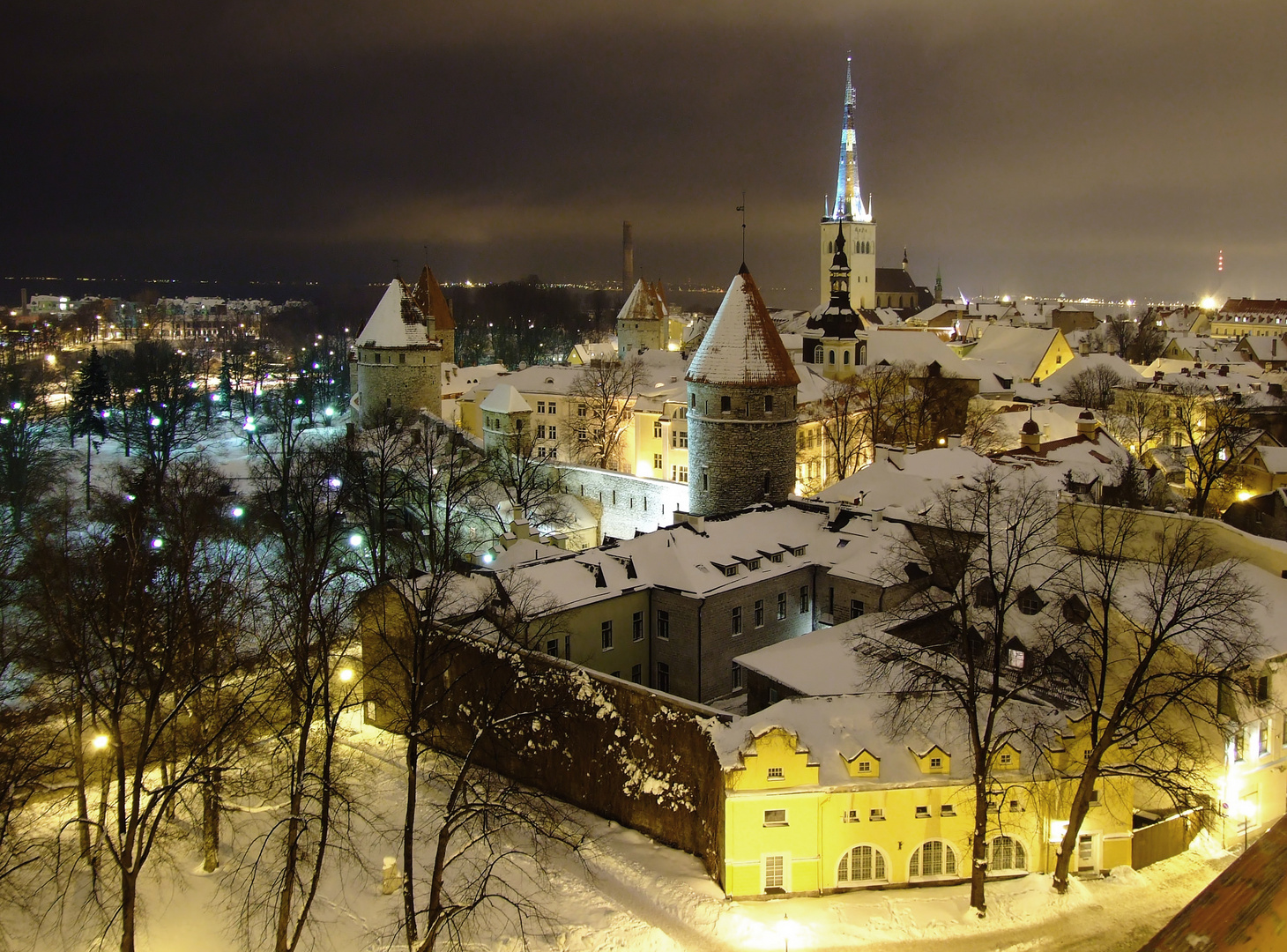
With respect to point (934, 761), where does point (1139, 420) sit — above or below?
above

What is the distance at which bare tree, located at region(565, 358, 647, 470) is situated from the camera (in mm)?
46656

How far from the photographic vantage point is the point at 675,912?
1781 centimetres

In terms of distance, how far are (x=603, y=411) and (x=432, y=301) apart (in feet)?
66.6

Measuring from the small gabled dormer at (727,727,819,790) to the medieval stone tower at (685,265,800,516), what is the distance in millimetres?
14783

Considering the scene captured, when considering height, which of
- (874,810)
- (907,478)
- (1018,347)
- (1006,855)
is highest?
(1018,347)

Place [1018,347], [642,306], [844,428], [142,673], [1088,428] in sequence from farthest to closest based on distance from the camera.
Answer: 1. [642,306]
2. [1018,347]
3. [844,428]
4. [1088,428]
5. [142,673]

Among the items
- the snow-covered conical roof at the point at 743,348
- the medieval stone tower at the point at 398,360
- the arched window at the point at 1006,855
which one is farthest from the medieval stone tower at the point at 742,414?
the medieval stone tower at the point at 398,360

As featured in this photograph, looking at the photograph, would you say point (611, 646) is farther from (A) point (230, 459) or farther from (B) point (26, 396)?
(B) point (26, 396)

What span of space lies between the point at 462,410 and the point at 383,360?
6.66 m

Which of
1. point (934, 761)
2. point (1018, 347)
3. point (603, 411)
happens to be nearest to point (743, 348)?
point (603, 411)

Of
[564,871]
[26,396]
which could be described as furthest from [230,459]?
[564,871]

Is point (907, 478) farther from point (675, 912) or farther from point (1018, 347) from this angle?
point (1018, 347)

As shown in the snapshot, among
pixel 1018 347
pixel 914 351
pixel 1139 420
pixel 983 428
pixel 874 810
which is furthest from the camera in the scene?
pixel 1018 347

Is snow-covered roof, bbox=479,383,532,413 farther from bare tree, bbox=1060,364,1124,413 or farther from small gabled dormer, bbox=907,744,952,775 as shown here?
small gabled dormer, bbox=907,744,952,775
